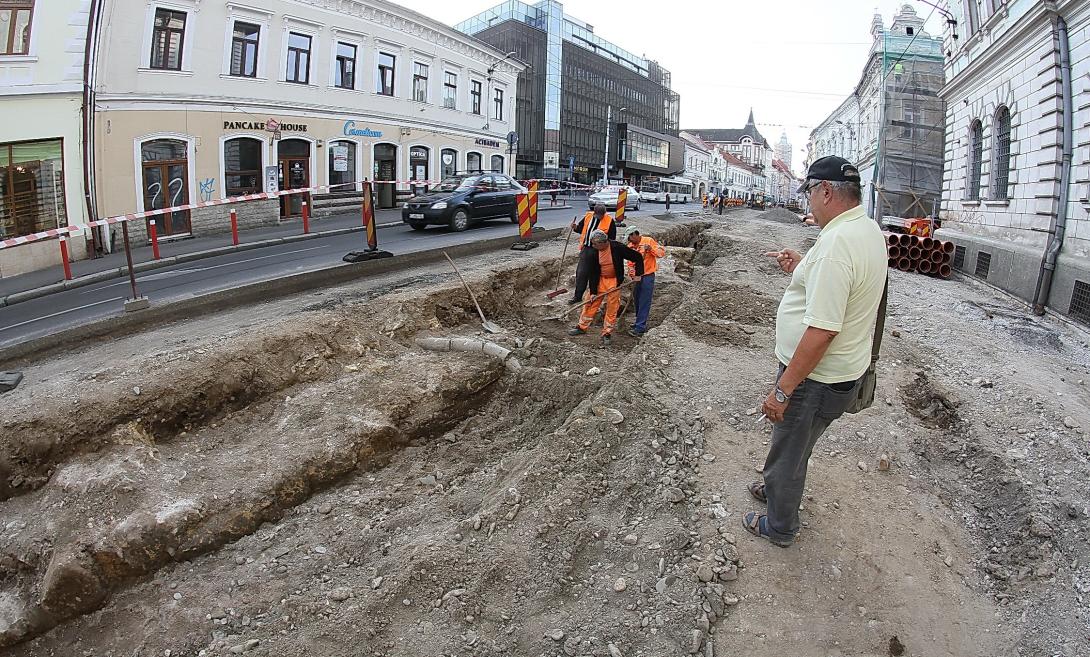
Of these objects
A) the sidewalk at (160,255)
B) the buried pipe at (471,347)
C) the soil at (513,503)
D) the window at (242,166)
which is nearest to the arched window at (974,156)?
the soil at (513,503)

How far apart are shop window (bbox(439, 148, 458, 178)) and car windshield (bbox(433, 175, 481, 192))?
1098 centimetres

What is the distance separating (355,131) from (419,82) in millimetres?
4447

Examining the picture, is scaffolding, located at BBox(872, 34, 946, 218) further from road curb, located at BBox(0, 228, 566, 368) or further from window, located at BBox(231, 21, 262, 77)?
window, located at BBox(231, 21, 262, 77)

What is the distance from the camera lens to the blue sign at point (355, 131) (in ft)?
74.8

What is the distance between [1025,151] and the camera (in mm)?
12875

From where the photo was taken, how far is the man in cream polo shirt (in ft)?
9.11

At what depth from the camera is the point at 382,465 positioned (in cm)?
536

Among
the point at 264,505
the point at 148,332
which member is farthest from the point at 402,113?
the point at 264,505

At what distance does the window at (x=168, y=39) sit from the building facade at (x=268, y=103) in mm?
27

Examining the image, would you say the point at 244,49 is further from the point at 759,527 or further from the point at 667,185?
the point at 667,185

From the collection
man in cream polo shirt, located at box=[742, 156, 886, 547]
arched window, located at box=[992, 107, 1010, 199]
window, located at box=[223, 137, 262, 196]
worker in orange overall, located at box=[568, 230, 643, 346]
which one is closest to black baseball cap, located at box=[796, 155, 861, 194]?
man in cream polo shirt, located at box=[742, 156, 886, 547]

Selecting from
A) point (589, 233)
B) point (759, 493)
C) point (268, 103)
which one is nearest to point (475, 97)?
point (268, 103)

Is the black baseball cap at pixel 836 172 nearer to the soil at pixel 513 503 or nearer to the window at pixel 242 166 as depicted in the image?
the soil at pixel 513 503

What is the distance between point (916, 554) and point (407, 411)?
162 inches
